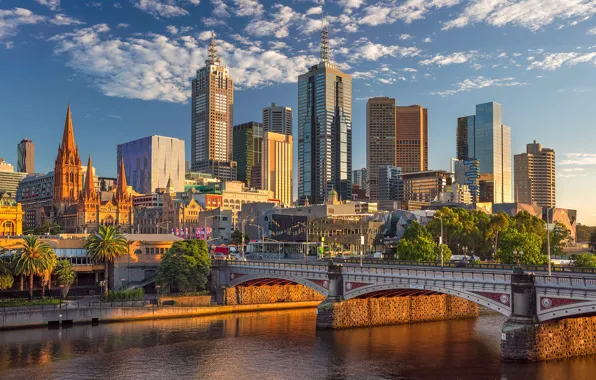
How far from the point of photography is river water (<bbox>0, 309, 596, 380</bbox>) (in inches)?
2532

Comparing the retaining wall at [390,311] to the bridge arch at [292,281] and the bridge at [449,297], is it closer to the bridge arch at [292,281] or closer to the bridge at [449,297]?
the bridge at [449,297]

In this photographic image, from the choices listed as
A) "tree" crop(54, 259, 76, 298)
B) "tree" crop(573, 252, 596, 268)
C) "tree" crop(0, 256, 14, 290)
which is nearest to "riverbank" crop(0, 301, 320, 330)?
"tree" crop(0, 256, 14, 290)

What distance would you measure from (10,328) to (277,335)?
123 feet

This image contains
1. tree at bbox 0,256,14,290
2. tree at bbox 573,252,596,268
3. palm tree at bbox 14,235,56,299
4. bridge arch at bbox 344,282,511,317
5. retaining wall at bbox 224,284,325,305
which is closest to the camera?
bridge arch at bbox 344,282,511,317

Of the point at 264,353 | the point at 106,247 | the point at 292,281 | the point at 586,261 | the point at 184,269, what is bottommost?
the point at 264,353

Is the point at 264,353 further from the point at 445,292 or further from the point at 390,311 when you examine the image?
the point at 390,311

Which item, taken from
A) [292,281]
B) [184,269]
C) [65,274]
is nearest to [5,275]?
[65,274]

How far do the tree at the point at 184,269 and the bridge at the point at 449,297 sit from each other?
327 cm

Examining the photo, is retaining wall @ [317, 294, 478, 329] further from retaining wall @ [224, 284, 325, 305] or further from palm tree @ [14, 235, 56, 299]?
palm tree @ [14, 235, 56, 299]

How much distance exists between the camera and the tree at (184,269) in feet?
365

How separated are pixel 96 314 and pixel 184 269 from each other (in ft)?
64.3

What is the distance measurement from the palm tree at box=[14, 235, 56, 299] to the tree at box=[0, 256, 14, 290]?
53.3 inches

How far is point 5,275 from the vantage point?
335ft

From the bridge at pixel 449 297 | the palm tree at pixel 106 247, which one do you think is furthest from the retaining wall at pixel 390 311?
the palm tree at pixel 106 247
